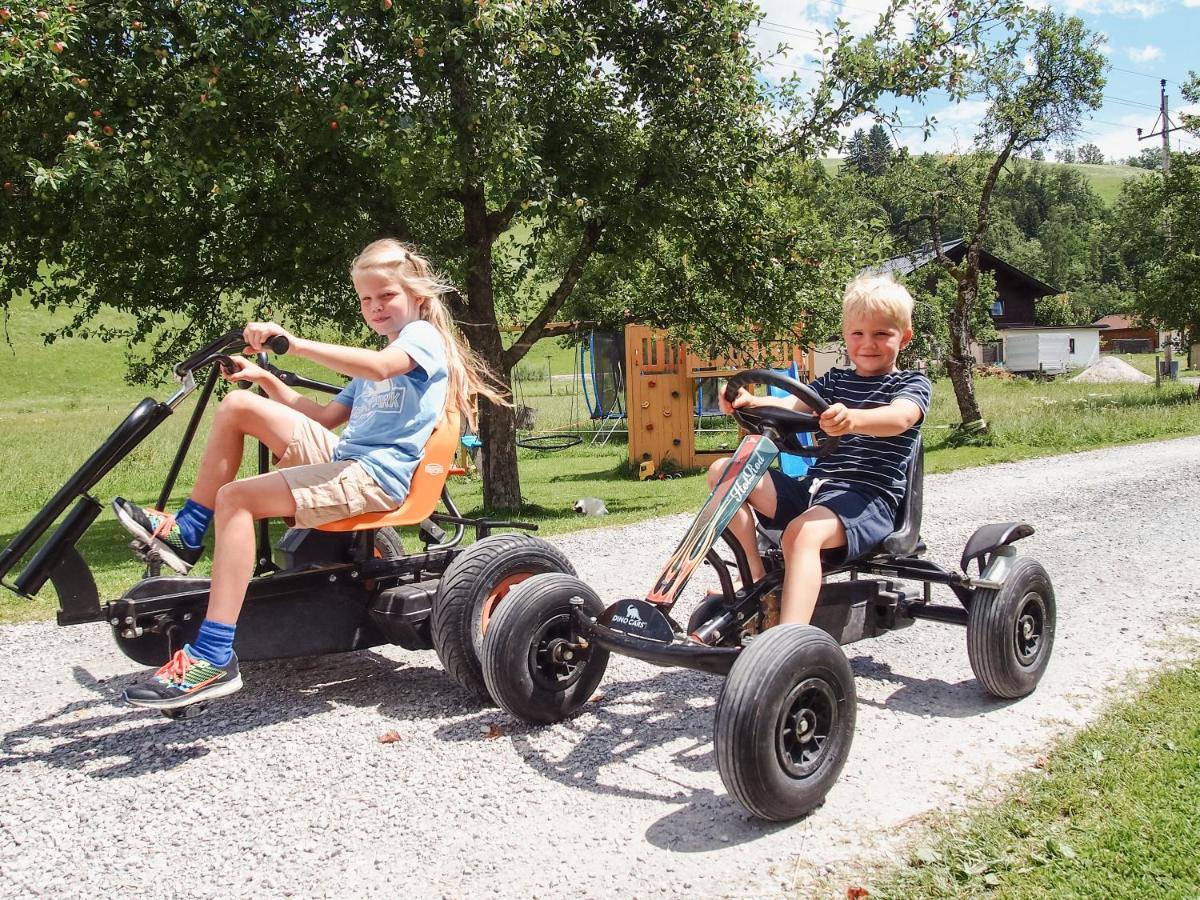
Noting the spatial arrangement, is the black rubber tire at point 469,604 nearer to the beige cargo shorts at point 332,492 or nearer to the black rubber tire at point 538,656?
the black rubber tire at point 538,656

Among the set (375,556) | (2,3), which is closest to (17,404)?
(2,3)

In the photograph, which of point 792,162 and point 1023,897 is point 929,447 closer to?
point 792,162

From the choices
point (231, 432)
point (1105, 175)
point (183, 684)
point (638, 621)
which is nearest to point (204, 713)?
point (183, 684)

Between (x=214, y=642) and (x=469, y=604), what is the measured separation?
1.02 meters

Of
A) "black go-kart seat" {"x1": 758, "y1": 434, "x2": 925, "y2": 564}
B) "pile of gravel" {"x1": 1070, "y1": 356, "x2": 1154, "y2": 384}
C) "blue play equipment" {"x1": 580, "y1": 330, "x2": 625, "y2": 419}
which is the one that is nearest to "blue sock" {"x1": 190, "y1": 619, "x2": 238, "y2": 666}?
"black go-kart seat" {"x1": 758, "y1": 434, "x2": 925, "y2": 564}

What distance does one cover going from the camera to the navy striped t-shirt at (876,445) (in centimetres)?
414

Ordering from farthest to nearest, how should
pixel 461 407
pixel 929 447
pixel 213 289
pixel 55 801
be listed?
pixel 929 447
pixel 213 289
pixel 461 407
pixel 55 801

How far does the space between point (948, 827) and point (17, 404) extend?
5255 centimetres

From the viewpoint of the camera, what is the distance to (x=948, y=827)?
9.94 ft

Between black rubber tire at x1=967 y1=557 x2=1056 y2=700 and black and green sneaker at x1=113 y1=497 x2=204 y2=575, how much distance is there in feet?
10.5

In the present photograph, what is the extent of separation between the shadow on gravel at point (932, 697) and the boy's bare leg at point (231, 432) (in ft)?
9.09

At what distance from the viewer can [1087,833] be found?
116 inches

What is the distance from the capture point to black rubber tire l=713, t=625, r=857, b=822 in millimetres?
2973

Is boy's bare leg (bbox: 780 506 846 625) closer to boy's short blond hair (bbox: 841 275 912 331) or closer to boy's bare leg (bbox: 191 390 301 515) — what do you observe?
boy's short blond hair (bbox: 841 275 912 331)
